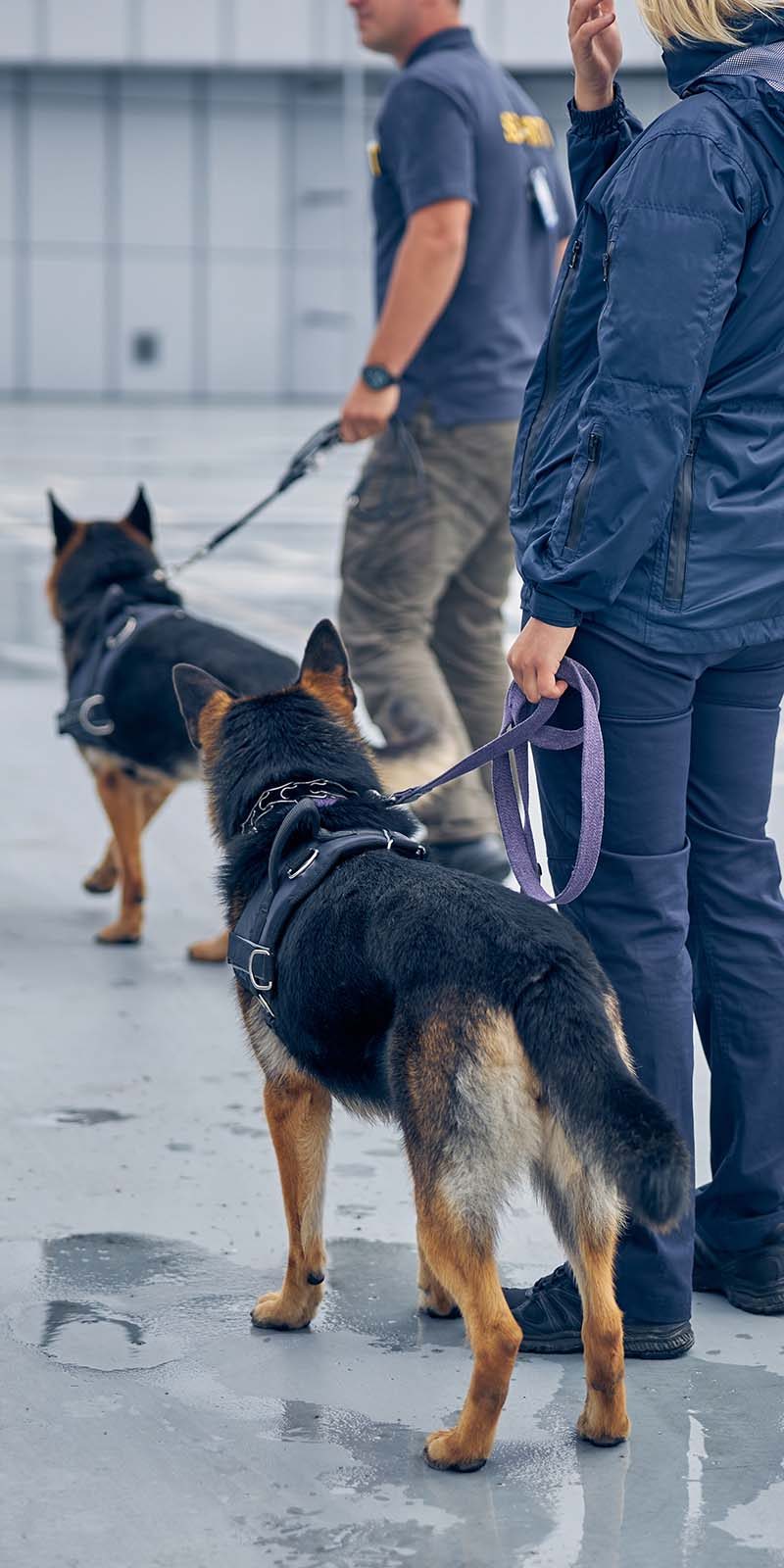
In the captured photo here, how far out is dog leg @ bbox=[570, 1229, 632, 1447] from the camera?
266 cm

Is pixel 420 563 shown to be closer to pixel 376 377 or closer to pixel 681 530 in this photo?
pixel 376 377

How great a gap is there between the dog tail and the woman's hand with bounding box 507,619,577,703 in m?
0.52

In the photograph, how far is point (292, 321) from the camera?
31188mm

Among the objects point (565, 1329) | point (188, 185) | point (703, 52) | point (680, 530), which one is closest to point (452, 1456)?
point (565, 1329)

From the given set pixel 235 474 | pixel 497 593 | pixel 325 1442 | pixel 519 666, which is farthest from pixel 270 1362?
pixel 235 474

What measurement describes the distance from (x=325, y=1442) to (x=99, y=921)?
2.94 m

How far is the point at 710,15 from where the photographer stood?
9.14 ft

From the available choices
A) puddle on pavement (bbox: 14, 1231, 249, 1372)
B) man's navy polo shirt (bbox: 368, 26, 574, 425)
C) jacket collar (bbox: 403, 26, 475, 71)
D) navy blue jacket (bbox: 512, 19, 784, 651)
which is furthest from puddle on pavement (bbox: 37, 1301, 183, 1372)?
jacket collar (bbox: 403, 26, 475, 71)

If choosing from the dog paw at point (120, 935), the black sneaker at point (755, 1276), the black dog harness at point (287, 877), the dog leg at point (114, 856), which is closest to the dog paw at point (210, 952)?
the dog paw at point (120, 935)

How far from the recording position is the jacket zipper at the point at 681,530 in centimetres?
284

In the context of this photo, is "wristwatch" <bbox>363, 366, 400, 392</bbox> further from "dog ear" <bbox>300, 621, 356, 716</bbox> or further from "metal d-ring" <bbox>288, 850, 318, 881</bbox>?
"metal d-ring" <bbox>288, 850, 318, 881</bbox>

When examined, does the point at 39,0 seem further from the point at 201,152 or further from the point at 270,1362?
the point at 270,1362

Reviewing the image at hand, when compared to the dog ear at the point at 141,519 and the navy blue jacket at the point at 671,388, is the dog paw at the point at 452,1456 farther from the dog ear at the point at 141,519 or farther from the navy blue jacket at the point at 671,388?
the dog ear at the point at 141,519

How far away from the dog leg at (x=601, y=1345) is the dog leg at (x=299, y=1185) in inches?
22.6
